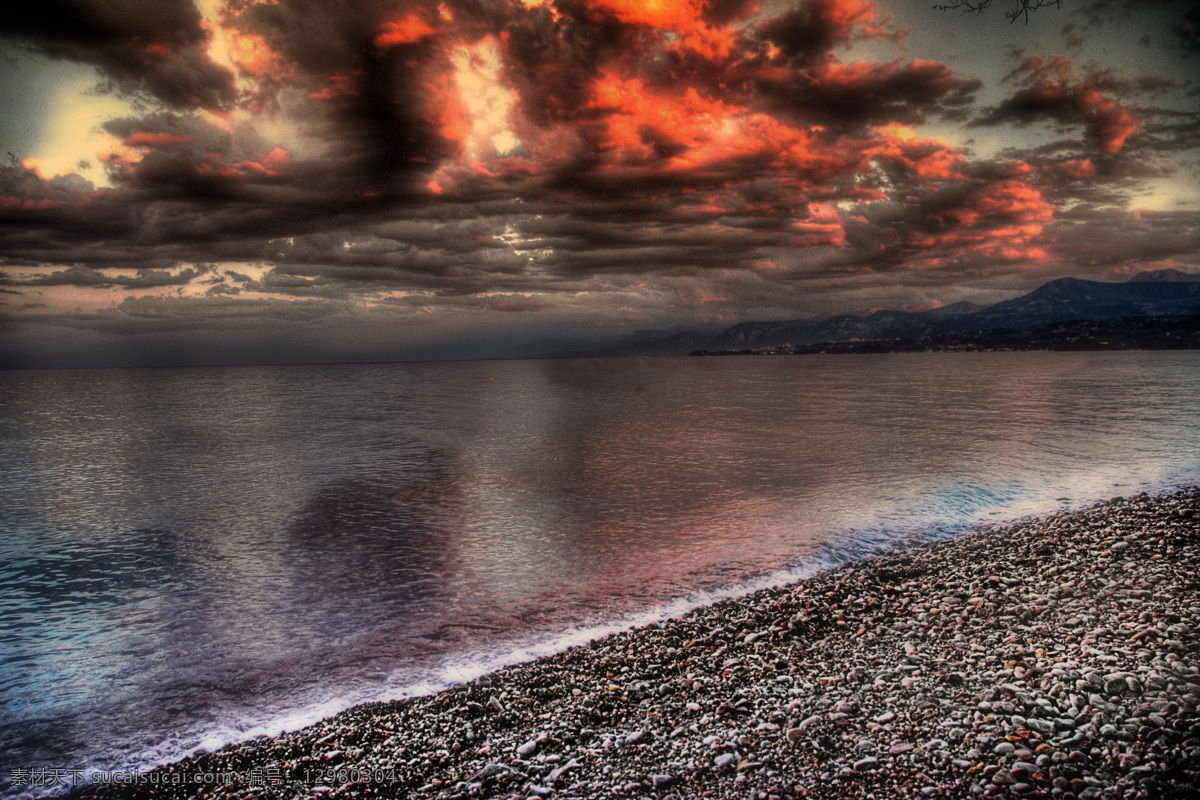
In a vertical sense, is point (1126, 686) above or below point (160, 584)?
above

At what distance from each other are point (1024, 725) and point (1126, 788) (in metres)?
1.13

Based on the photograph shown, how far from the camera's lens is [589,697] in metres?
9.09

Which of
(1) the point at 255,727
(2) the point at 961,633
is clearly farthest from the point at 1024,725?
(1) the point at 255,727

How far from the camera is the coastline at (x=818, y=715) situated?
677 centimetres

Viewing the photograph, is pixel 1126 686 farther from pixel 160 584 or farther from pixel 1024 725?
pixel 160 584

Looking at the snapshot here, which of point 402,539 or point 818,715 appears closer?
point 818,715

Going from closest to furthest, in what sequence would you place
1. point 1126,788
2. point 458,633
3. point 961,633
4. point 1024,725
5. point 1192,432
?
point 1126,788 → point 1024,725 → point 961,633 → point 458,633 → point 1192,432

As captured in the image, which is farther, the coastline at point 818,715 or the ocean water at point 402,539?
the ocean water at point 402,539

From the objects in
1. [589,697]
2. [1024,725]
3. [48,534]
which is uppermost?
[1024,725]

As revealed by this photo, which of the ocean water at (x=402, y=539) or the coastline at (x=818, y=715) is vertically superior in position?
the coastline at (x=818, y=715)

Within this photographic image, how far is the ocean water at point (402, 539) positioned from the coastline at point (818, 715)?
1.73 meters

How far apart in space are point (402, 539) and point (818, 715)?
16.4m

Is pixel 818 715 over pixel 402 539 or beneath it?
over

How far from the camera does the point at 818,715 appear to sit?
7938mm
